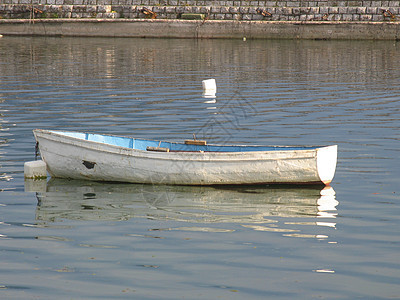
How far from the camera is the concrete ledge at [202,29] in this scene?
41.8 m

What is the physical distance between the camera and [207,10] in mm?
44344

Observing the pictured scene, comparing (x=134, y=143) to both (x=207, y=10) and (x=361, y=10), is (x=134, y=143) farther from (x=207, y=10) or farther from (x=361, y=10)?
(x=207, y=10)

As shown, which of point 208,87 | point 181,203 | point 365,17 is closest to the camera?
point 181,203

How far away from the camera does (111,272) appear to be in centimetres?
811

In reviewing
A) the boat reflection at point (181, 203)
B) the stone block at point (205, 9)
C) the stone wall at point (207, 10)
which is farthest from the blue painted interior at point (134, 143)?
the stone block at point (205, 9)

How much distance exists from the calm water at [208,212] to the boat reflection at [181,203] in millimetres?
30

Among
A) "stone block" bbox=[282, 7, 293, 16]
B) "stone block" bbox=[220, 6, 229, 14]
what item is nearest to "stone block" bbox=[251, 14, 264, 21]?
"stone block" bbox=[282, 7, 293, 16]

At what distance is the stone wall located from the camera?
42531 millimetres

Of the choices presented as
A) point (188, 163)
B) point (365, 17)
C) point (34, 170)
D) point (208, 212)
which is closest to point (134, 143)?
point (188, 163)

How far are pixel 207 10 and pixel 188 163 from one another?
1328 inches

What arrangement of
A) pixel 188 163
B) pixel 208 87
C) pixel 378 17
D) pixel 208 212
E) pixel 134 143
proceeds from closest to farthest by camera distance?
pixel 208 212
pixel 188 163
pixel 134 143
pixel 208 87
pixel 378 17

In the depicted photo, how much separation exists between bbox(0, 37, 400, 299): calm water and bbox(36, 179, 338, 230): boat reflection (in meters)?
0.03

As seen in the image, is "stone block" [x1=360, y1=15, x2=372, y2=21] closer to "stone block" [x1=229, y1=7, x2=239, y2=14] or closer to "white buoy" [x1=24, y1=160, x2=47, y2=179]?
"stone block" [x1=229, y1=7, x2=239, y2=14]

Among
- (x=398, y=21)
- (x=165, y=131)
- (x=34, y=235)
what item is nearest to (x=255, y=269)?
(x=34, y=235)
